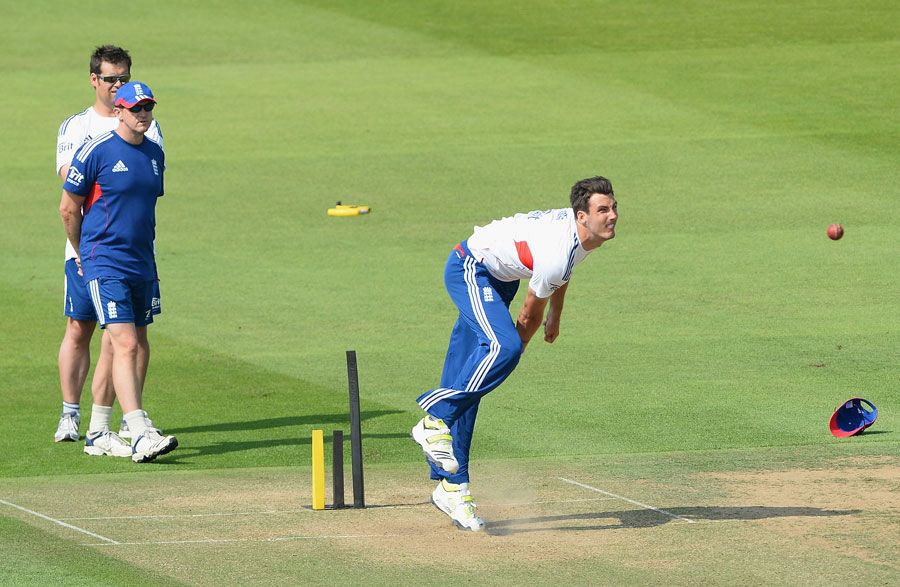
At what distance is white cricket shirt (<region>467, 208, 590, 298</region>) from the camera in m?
8.76

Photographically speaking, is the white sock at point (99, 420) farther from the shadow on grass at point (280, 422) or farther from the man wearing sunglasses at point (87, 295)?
the shadow on grass at point (280, 422)

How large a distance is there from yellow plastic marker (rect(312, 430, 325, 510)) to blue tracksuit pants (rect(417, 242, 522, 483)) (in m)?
0.62

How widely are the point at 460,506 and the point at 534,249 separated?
4.72ft

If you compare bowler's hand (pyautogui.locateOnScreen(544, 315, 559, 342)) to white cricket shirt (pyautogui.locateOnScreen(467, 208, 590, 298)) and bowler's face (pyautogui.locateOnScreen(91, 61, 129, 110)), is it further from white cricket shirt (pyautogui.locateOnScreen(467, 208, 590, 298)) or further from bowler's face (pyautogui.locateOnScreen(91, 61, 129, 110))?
bowler's face (pyautogui.locateOnScreen(91, 61, 129, 110))

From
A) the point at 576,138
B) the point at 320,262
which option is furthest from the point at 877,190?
the point at 320,262

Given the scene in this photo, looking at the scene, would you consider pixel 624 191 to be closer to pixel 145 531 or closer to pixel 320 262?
pixel 320 262

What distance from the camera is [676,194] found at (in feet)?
68.5

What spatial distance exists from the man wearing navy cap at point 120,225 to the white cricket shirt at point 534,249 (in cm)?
258

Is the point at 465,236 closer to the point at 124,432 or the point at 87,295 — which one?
the point at 124,432

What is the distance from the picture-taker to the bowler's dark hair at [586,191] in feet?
28.8

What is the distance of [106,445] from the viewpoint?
1105cm

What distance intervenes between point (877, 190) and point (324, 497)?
43.2ft

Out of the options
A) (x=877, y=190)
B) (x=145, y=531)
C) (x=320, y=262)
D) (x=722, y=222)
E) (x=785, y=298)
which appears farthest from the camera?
(x=877, y=190)

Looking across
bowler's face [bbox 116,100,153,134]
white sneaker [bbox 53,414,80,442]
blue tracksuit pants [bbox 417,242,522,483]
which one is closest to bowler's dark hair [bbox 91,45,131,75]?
bowler's face [bbox 116,100,153,134]
